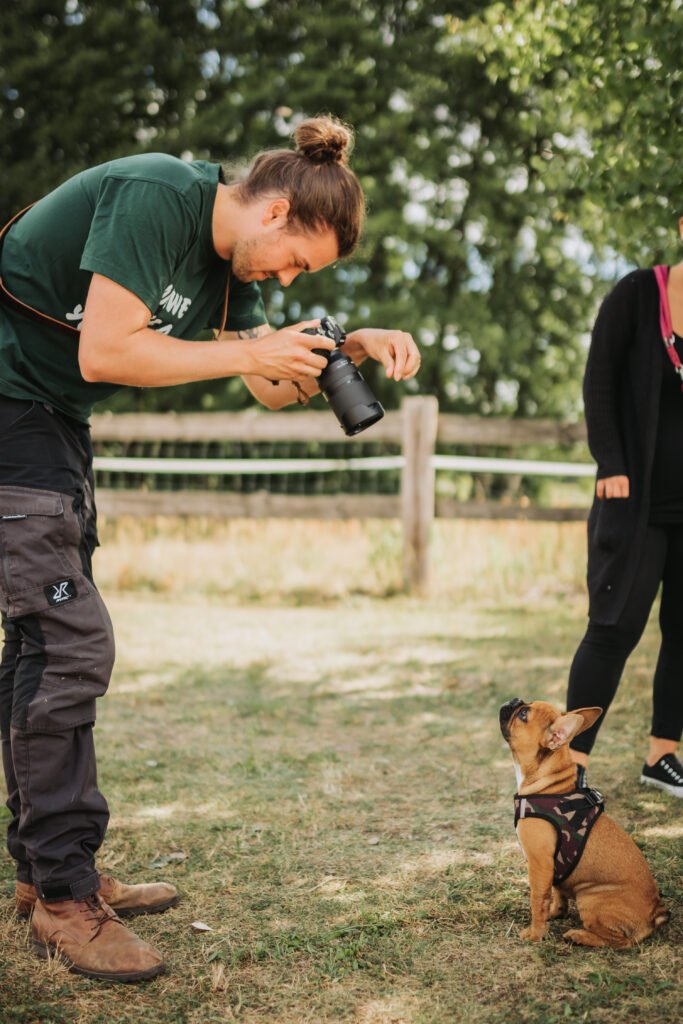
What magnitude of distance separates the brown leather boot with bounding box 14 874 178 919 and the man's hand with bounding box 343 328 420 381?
157cm

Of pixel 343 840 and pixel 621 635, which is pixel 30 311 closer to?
pixel 343 840

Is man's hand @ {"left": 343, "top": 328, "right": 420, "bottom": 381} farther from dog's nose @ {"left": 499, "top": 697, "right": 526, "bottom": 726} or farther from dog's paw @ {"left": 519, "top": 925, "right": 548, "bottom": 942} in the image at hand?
dog's paw @ {"left": 519, "top": 925, "right": 548, "bottom": 942}

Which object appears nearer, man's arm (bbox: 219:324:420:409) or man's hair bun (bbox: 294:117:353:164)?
man's hair bun (bbox: 294:117:353:164)

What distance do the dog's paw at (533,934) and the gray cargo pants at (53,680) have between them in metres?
1.09

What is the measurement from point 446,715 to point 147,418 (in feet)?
17.2

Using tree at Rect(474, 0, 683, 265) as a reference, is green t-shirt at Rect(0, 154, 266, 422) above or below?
below

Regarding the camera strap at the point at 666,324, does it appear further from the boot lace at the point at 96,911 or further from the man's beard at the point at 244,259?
the boot lace at the point at 96,911

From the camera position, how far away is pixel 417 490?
311 inches

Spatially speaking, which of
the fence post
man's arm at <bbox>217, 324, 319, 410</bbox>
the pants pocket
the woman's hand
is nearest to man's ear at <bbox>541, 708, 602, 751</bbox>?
the woman's hand

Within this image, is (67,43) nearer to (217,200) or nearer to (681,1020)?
(217,200)

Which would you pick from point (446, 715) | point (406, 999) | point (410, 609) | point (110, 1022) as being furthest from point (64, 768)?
point (410, 609)

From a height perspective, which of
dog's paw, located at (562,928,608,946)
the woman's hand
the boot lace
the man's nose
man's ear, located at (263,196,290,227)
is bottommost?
dog's paw, located at (562,928,608,946)

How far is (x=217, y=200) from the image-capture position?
94.9 inches

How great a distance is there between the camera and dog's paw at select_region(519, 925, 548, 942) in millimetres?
2484
